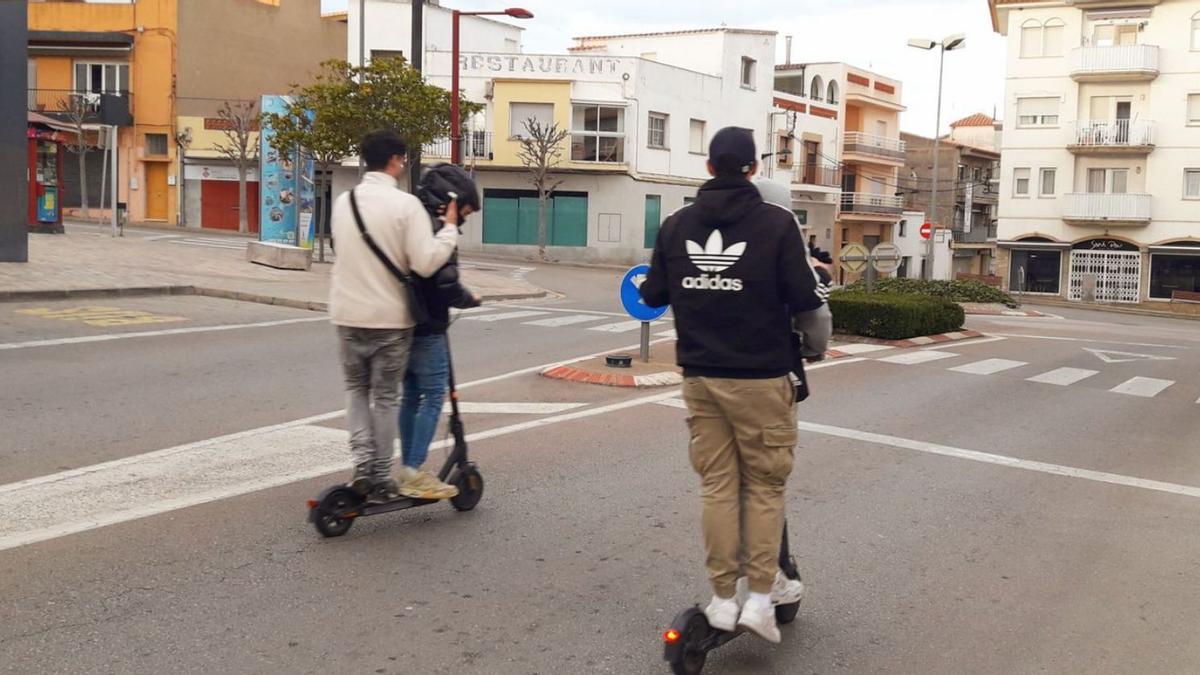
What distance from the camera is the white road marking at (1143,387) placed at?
13156mm

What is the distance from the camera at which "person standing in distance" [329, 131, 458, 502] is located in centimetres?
552

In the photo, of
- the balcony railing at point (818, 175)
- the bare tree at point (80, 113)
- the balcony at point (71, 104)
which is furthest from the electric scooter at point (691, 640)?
the balcony railing at point (818, 175)

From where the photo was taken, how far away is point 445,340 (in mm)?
5965

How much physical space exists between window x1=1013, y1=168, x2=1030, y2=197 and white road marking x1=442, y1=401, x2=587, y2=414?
42335 mm

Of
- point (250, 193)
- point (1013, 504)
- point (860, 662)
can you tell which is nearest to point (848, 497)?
point (1013, 504)

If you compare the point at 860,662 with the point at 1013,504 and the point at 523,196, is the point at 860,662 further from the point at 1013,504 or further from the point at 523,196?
the point at 523,196

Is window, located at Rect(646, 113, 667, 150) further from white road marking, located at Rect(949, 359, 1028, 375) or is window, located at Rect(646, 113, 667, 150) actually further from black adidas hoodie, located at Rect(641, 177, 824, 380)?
black adidas hoodie, located at Rect(641, 177, 824, 380)

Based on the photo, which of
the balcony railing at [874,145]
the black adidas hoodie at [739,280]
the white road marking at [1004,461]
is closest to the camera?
the black adidas hoodie at [739,280]

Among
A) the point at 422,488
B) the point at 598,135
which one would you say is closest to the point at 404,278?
the point at 422,488

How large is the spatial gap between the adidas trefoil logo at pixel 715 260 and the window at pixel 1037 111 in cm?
4733

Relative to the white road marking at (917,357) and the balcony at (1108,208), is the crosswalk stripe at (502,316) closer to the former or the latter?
the white road marking at (917,357)

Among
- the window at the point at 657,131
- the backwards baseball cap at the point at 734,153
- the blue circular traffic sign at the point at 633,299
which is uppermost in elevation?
the window at the point at 657,131

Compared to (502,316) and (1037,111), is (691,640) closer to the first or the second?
(502,316)

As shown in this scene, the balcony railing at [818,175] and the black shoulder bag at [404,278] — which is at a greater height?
the balcony railing at [818,175]
